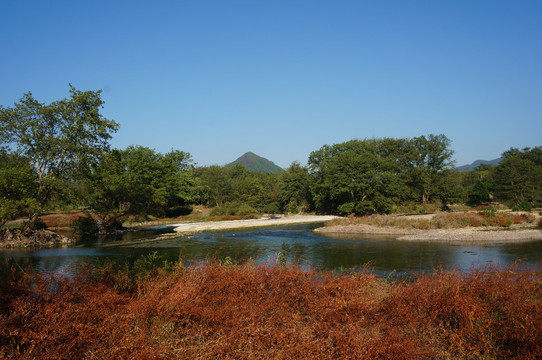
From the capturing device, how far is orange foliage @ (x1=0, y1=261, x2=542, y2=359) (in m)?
5.07

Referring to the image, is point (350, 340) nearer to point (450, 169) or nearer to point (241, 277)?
point (241, 277)

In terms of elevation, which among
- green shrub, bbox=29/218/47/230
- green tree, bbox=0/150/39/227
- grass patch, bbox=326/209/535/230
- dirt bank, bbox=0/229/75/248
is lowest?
grass patch, bbox=326/209/535/230

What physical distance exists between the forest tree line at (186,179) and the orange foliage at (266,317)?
26.6 metres

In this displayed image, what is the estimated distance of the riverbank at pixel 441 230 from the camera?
29767 mm

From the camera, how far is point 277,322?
6168 mm

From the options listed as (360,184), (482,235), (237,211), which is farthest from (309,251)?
(237,211)

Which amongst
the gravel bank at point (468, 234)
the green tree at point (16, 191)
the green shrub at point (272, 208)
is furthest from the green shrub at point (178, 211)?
the gravel bank at point (468, 234)

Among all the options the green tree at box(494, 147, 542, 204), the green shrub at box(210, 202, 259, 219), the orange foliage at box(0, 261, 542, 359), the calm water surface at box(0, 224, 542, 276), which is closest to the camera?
the orange foliage at box(0, 261, 542, 359)

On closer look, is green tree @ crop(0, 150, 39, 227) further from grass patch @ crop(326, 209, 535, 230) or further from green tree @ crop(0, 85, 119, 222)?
grass patch @ crop(326, 209, 535, 230)

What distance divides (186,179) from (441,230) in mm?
51271

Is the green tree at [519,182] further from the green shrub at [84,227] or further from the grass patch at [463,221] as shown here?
the green shrub at [84,227]

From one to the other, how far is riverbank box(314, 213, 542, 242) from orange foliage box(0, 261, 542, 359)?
24724 mm

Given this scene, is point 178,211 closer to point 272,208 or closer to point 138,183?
point 272,208

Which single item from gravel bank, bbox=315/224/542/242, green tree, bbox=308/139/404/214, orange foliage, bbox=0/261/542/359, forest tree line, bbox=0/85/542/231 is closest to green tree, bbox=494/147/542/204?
forest tree line, bbox=0/85/542/231
